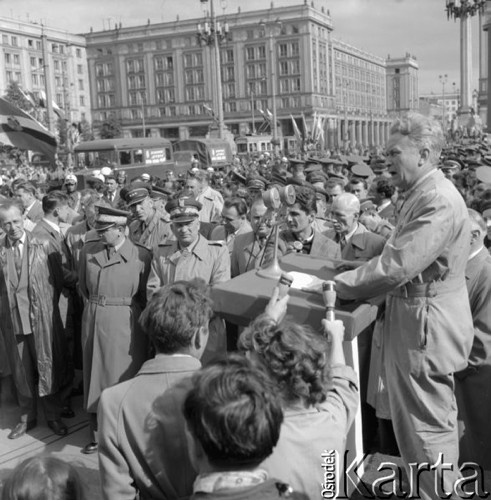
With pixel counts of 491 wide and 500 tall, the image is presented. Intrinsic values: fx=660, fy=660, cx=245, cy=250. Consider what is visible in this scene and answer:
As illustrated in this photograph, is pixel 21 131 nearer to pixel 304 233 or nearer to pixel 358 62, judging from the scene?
pixel 304 233

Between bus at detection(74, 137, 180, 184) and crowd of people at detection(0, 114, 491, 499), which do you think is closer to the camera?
crowd of people at detection(0, 114, 491, 499)

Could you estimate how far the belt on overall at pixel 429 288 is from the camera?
3.09 meters

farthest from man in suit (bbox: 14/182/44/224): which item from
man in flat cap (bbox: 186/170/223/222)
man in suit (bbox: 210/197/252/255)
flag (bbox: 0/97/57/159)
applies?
flag (bbox: 0/97/57/159)

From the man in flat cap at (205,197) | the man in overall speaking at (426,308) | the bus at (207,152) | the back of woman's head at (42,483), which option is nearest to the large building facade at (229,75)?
the bus at (207,152)

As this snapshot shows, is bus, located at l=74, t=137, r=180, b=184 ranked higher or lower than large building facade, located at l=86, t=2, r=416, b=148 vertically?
lower

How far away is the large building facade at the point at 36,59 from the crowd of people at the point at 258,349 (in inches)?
3425

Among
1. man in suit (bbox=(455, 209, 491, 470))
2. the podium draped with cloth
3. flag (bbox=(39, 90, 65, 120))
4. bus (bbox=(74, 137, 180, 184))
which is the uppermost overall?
flag (bbox=(39, 90, 65, 120))

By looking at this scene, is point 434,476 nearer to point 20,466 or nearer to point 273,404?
point 273,404

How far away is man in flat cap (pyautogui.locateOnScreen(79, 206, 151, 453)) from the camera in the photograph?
4758 mm

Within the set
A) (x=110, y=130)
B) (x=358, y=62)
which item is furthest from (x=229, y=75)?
(x=358, y=62)

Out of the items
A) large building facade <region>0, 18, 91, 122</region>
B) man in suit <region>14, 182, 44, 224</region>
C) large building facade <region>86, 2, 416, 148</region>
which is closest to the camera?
man in suit <region>14, 182, 44, 224</region>

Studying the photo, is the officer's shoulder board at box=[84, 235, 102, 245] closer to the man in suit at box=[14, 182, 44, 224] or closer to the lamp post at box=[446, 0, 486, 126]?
the man in suit at box=[14, 182, 44, 224]

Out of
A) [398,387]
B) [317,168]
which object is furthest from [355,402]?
[317,168]

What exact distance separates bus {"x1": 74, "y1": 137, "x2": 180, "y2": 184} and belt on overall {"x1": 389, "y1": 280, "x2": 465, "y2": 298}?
25.1 m
